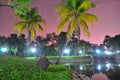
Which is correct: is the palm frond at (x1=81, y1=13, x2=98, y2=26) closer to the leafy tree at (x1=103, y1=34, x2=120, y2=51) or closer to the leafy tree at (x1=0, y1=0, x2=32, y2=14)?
the leafy tree at (x1=0, y1=0, x2=32, y2=14)

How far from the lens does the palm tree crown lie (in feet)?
152

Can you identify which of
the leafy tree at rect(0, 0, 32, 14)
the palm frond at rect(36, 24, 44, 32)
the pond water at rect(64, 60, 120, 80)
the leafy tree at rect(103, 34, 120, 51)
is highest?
the leafy tree at rect(103, 34, 120, 51)

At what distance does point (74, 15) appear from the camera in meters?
49.2

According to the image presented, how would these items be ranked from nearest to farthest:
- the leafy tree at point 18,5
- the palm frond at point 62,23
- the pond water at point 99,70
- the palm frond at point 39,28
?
the leafy tree at point 18,5
the pond water at point 99,70
the palm frond at point 62,23
the palm frond at point 39,28

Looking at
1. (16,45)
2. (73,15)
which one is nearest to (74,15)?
(73,15)

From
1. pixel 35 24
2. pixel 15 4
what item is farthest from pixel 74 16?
pixel 15 4

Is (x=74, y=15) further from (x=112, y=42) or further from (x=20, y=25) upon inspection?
(x=112, y=42)

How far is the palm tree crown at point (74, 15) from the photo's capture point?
46.4 metres

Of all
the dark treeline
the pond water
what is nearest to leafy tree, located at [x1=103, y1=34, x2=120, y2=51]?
the dark treeline

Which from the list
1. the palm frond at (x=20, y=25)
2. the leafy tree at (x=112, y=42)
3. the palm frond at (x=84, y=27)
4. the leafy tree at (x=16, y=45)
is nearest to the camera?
the palm frond at (x=84, y=27)

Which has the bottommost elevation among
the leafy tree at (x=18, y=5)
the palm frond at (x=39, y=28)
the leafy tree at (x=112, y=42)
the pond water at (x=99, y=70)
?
the pond water at (x=99, y=70)

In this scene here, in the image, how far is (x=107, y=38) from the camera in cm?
13250

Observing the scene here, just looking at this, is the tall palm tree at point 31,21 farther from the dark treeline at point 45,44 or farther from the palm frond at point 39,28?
the dark treeline at point 45,44

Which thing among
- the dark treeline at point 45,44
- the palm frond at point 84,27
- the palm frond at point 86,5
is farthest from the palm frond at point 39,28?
the dark treeline at point 45,44
